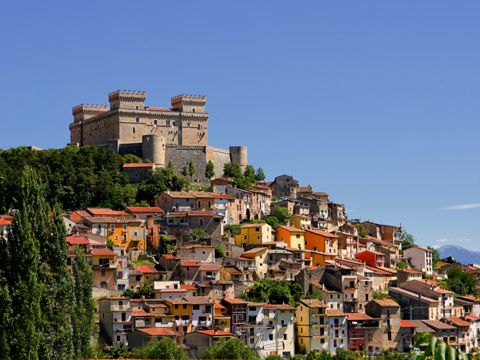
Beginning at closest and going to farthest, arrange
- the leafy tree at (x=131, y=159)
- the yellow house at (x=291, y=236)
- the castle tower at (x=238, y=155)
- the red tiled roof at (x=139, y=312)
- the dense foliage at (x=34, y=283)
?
the dense foliage at (x=34, y=283) → the red tiled roof at (x=139, y=312) → the yellow house at (x=291, y=236) → the leafy tree at (x=131, y=159) → the castle tower at (x=238, y=155)

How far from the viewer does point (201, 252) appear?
65000 mm

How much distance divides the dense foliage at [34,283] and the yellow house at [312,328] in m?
29.5

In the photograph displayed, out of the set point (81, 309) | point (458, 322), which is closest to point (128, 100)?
point (458, 322)

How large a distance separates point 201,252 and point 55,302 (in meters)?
34.1

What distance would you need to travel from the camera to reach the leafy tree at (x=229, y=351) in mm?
51062

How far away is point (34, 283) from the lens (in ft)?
95.7

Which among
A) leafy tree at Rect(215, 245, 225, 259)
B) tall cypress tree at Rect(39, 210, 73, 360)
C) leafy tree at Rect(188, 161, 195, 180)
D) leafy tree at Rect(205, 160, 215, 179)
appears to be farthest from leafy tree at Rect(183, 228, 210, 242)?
tall cypress tree at Rect(39, 210, 73, 360)

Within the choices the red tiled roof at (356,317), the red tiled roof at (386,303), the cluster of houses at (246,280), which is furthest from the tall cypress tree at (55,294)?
the red tiled roof at (386,303)

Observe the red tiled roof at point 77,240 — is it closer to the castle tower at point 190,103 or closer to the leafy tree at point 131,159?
the leafy tree at point 131,159

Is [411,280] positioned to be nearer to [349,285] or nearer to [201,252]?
[349,285]

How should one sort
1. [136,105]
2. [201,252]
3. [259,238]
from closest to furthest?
[201,252] → [259,238] → [136,105]

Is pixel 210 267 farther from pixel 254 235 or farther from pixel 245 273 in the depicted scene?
pixel 254 235

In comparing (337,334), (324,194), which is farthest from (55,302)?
(324,194)

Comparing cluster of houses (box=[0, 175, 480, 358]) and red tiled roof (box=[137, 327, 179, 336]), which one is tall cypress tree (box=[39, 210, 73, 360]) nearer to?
red tiled roof (box=[137, 327, 179, 336])
